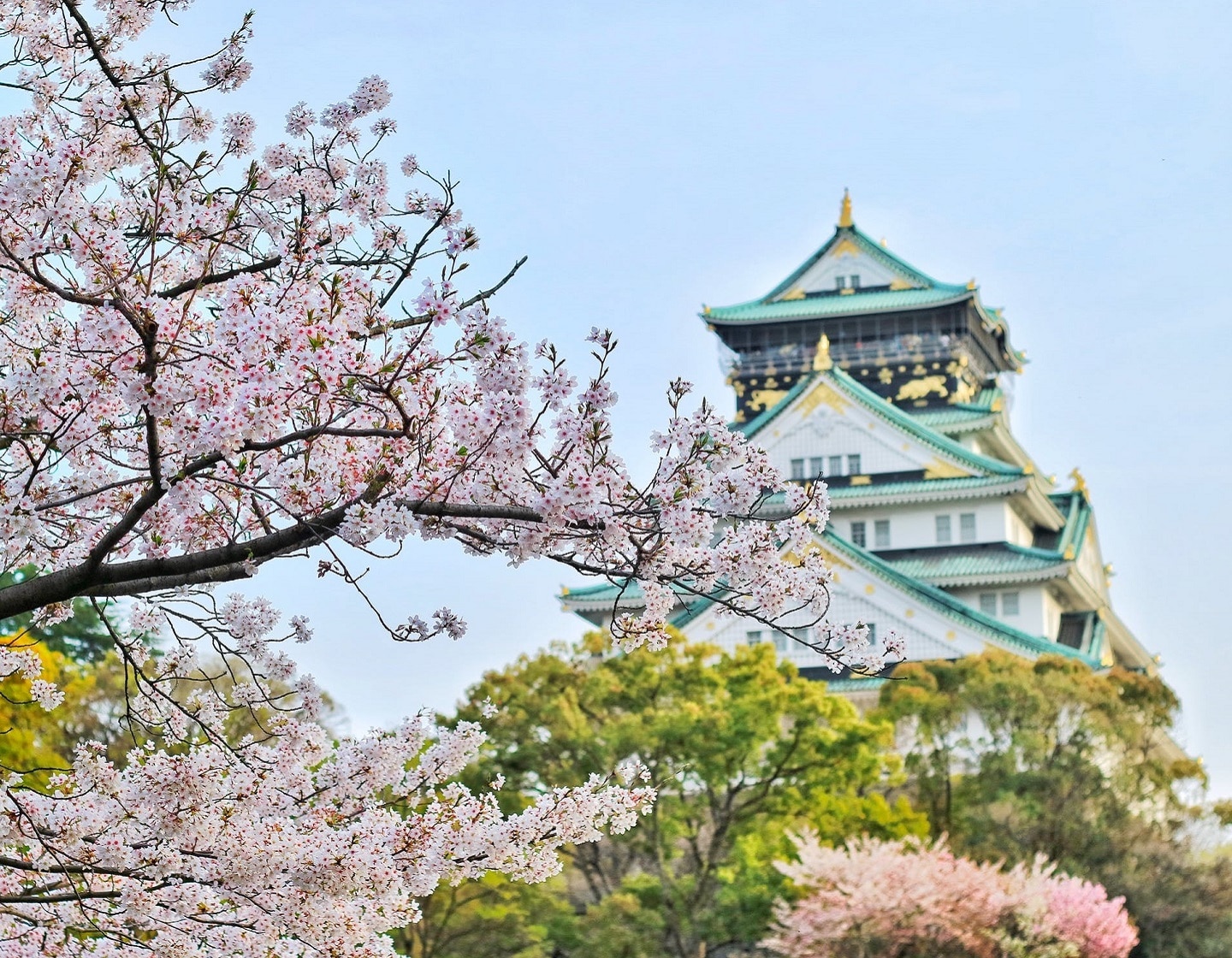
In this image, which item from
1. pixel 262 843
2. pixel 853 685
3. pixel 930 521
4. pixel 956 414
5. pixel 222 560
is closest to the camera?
pixel 222 560

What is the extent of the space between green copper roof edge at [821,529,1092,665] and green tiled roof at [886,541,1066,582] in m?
2.25

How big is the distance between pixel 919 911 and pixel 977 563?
68.3ft

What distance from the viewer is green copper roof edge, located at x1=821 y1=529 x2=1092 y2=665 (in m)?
37.3

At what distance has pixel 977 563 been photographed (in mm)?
42031

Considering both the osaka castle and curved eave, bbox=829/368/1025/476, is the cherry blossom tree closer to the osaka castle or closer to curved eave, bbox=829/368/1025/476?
the osaka castle

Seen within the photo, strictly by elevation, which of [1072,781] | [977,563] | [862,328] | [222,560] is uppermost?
[862,328]

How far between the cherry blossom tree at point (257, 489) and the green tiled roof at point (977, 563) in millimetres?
35419

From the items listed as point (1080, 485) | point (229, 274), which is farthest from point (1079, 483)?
point (229, 274)

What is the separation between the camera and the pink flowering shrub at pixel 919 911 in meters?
21.9

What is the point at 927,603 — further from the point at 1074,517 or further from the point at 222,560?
the point at 222,560

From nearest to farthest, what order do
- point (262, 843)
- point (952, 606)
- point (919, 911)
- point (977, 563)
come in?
point (262, 843)
point (919, 911)
point (952, 606)
point (977, 563)

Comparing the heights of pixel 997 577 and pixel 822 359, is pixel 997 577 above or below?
below

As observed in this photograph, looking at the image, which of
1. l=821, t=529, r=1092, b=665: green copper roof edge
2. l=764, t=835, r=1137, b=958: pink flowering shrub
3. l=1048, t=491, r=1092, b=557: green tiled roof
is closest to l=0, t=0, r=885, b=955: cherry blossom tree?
l=764, t=835, r=1137, b=958: pink flowering shrub

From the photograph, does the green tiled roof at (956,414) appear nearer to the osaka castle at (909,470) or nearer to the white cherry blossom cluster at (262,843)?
the osaka castle at (909,470)
